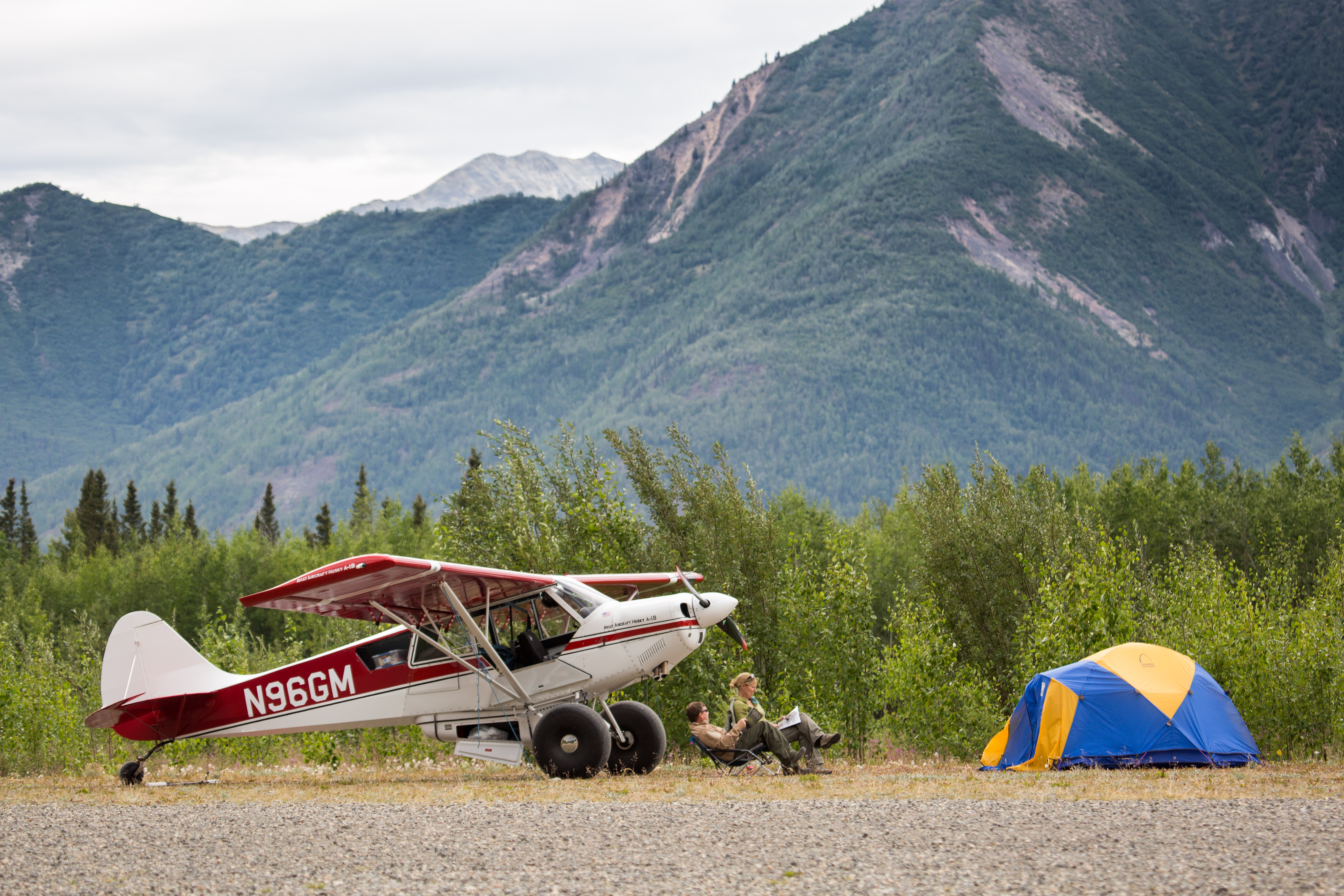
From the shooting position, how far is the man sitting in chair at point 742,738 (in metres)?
16.8

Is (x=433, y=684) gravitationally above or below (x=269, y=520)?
below

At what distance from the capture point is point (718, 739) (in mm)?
17219

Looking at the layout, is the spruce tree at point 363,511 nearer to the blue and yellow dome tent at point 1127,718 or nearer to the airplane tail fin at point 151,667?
the airplane tail fin at point 151,667

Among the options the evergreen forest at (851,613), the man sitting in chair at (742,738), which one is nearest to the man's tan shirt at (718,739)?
the man sitting in chair at (742,738)

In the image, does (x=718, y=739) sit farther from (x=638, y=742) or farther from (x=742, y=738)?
(x=638, y=742)

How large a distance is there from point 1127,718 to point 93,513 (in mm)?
113514

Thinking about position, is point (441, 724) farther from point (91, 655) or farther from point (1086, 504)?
point (1086, 504)

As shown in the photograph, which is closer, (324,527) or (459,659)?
(459,659)

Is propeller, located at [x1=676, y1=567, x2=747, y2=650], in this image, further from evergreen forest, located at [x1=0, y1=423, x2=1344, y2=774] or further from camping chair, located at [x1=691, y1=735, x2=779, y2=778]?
evergreen forest, located at [x1=0, y1=423, x2=1344, y2=774]

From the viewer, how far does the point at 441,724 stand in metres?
17.4

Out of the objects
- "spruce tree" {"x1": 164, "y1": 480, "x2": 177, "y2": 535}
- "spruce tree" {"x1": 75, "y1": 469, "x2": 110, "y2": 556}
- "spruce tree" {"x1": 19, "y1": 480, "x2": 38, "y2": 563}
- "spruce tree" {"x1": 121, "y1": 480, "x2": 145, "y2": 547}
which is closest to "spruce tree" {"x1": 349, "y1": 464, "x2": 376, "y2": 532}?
"spruce tree" {"x1": 164, "y1": 480, "x2": 177, "y2": 535}

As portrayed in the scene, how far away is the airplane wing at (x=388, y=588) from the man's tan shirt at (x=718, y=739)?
2919 millimetres

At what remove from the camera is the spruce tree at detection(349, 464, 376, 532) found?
11012cm

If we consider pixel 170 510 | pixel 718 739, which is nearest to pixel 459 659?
pixel 718 739
